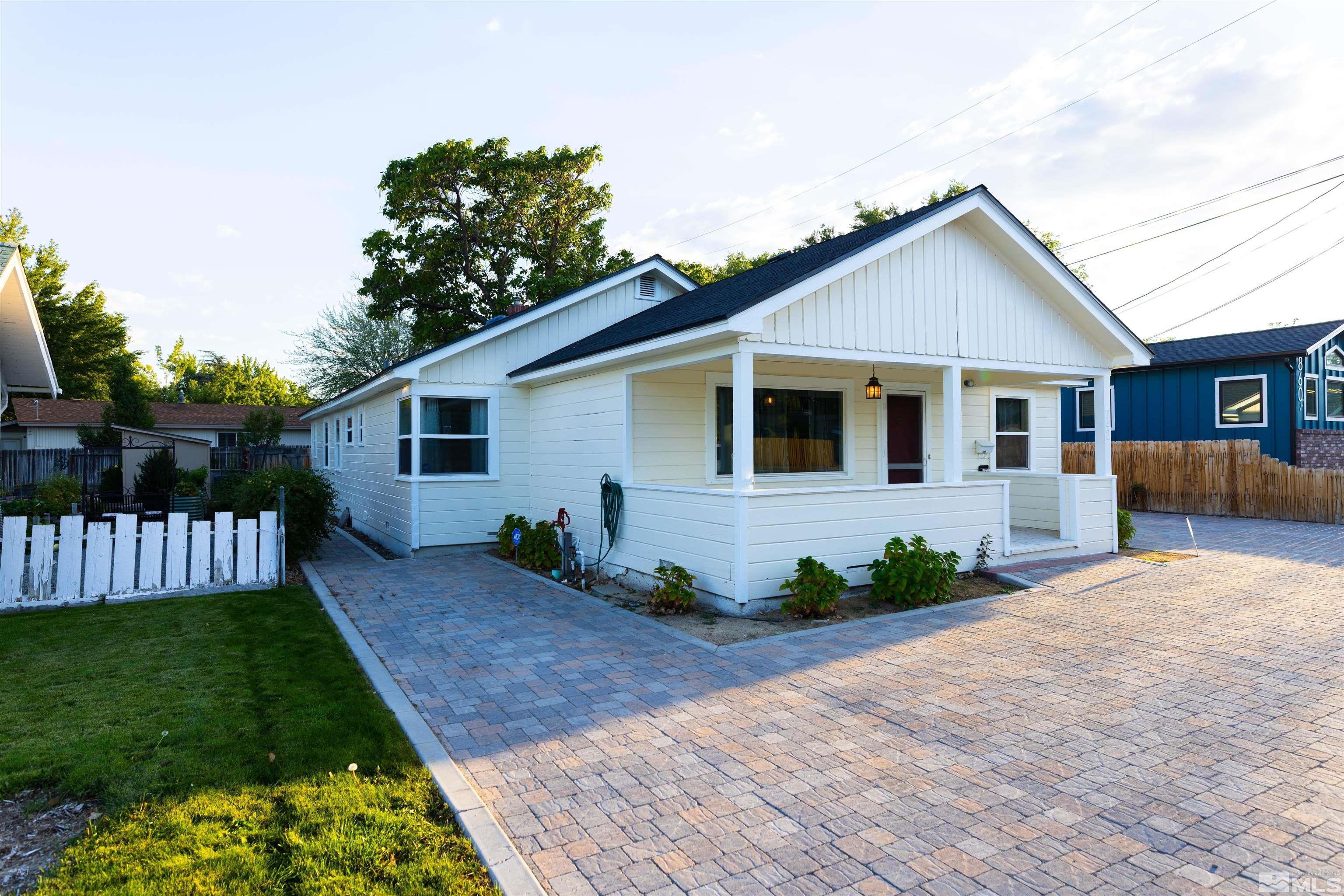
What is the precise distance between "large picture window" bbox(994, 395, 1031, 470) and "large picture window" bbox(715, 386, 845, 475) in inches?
143

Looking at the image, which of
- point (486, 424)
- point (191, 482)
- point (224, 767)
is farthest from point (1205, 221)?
point (191, 482)

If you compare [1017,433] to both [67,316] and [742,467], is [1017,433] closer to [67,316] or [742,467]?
[742,467]

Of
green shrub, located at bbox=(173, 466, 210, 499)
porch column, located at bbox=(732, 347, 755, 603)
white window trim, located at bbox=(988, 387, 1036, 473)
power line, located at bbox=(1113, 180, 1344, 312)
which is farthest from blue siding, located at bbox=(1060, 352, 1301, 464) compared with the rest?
green shrub, located at bbox=(173, 466, 210, 499)

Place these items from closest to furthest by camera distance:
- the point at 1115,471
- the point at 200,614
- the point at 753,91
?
the point at 200,614 → the point at 753,91 → the point at 1115,471

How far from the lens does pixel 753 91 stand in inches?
520

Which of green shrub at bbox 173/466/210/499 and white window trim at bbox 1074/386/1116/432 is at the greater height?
white window trim at bbox 1074/386/1116/432

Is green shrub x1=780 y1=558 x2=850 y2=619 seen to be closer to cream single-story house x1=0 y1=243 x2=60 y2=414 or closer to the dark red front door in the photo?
the dark red front door

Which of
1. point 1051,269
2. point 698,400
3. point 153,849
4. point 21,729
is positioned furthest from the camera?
point 698,400

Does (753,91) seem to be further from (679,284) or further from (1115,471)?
(1115,471)

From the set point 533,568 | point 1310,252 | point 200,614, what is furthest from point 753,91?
point 1310,252

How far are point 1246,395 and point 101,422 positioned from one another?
39706 millimetres

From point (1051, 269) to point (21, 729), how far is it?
10938mm

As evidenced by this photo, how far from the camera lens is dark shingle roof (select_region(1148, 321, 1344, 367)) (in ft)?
57.5

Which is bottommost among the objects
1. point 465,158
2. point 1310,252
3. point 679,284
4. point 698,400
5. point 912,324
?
point 698,400
